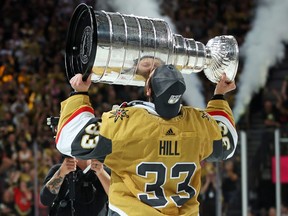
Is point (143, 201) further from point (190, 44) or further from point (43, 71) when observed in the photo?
point (43, 71)

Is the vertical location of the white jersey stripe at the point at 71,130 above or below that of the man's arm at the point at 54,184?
above

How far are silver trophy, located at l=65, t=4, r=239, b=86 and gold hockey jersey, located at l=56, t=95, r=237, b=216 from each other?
0.96 ft

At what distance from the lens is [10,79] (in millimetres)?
12273

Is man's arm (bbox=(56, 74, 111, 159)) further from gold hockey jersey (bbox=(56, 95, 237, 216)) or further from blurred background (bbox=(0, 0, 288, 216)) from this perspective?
blurred background (bbox=(0, 0, 288, 216))

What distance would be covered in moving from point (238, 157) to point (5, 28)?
671 centimetres

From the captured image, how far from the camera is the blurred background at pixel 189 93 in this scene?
324 inches

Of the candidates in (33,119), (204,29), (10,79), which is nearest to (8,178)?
(33,119)

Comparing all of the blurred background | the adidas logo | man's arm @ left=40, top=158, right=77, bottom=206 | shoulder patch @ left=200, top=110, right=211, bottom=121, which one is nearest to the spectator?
man's arm @ left=40, top=158, right=77, bottom=206

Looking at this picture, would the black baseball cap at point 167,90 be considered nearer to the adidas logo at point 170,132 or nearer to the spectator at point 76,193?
the adidas logo at point 170,132

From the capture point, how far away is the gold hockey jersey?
10.4 ft

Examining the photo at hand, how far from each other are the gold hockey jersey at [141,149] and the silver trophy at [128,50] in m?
0.29

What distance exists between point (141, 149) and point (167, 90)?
10.8 inches

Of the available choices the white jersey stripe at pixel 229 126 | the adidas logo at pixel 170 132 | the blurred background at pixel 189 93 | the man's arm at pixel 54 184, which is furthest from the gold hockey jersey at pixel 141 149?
the blurred background at pixel 189 93

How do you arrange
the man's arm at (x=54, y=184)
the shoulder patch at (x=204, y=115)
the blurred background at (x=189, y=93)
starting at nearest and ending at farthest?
the shoulder patch at (x=204, y=115) → the man's arm at (x=54, y=184) → the blurred background at (x=189, y=93)
